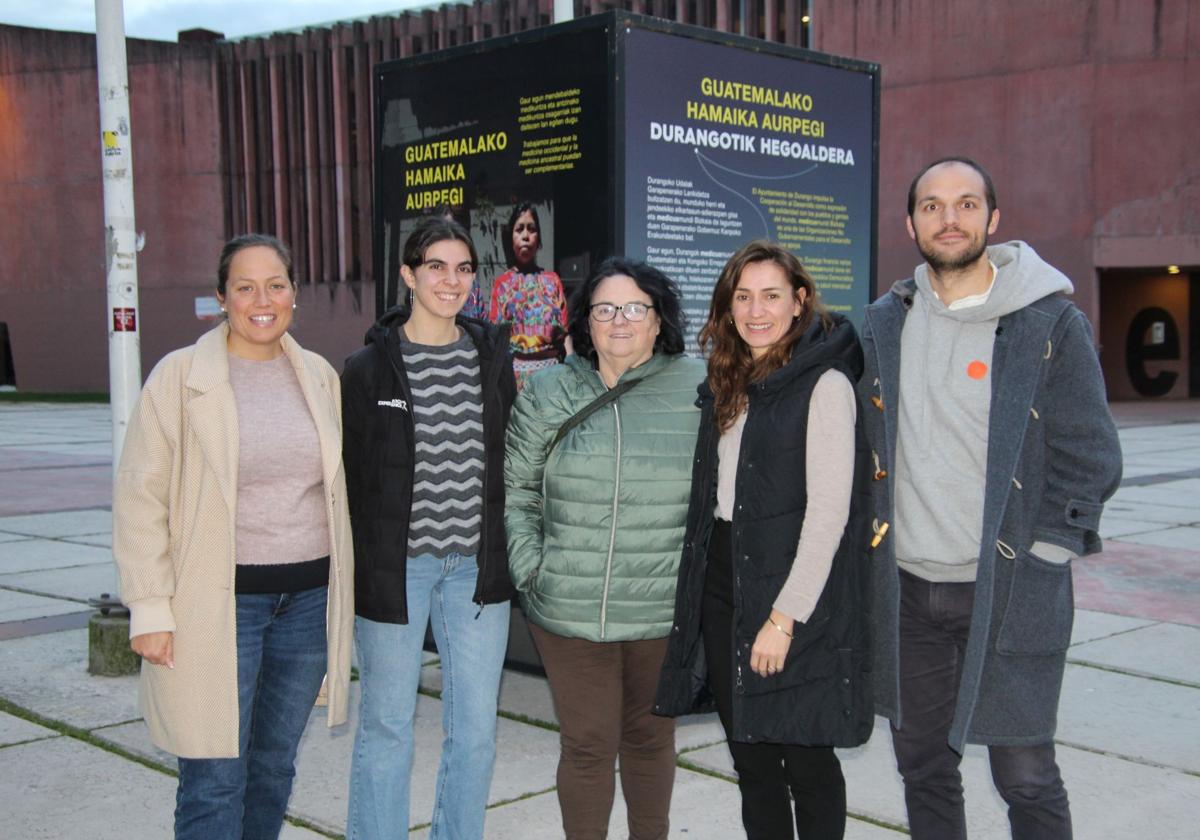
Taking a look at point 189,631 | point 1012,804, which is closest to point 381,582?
point 189,631

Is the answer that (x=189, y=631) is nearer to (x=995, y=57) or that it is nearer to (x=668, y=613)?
(x=668, y=613)

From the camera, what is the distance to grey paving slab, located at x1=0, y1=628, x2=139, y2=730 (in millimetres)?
5559

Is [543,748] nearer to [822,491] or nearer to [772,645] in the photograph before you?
[772,645]

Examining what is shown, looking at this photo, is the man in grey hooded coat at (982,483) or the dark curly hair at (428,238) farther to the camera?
the dark curly hair at (428,238)

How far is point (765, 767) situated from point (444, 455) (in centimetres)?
121

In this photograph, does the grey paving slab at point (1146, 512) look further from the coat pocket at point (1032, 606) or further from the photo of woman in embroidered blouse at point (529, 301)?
the coat pocket at point (1032, 606)

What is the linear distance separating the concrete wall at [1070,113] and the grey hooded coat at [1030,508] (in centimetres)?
2216

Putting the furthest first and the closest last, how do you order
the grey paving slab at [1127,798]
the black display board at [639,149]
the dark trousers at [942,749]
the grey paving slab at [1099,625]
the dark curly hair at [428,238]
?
the grey paving slab at [1099,625]
the black display board at [639,149]
the grey paving slab at [1127,798]
the dark curly hair at [428,238]
the dark trousers at [942,749]

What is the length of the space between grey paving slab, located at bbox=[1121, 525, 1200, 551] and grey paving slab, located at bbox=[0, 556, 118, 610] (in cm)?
758

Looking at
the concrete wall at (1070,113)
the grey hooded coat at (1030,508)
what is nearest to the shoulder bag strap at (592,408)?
the grey hooded coat at (1030,508)

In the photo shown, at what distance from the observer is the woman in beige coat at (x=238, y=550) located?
10.4 ft

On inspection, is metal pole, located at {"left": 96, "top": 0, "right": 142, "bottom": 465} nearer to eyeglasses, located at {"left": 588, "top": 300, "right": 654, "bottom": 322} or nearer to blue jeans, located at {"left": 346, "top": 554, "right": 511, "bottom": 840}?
blue jeans, located at {"left": 346, "top": 554, "right": 511, "bottom": 840}

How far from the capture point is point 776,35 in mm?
27984

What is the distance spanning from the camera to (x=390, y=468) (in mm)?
3457
